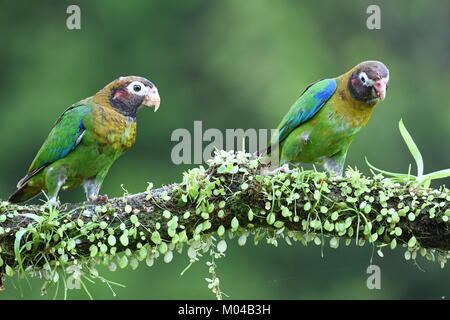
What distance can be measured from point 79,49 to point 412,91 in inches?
243

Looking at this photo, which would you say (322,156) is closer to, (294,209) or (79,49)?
(294,209)

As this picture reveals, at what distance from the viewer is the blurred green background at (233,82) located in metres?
13.1

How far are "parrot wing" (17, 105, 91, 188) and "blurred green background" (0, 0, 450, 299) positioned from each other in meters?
6.36

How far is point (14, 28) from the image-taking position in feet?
48.2

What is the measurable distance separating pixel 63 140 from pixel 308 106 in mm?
1944

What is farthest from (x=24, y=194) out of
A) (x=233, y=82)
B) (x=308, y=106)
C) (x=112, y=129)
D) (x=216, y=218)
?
(x=233, y=82)

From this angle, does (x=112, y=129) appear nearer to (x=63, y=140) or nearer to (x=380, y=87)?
(x=63, y=140)

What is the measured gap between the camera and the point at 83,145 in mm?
5824

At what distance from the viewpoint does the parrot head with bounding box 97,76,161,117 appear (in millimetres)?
6039

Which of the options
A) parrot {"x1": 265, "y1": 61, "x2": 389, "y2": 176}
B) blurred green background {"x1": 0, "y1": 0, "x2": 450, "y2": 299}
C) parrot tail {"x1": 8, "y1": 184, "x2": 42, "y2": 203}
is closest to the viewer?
parrot tail {"x1": 8, "y1": 184, "x2": 42, "y2": 203}

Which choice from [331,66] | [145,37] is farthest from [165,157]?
[331,66]

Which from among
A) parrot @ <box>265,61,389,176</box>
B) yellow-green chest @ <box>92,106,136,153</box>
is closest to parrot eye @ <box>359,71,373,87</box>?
parrot @ <box>265,61,389,176</box>

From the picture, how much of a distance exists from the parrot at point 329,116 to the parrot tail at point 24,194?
1956mm

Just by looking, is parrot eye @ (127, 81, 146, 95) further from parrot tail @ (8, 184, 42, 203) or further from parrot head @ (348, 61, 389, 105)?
parrot head @ (348, 61, 389, 105)
